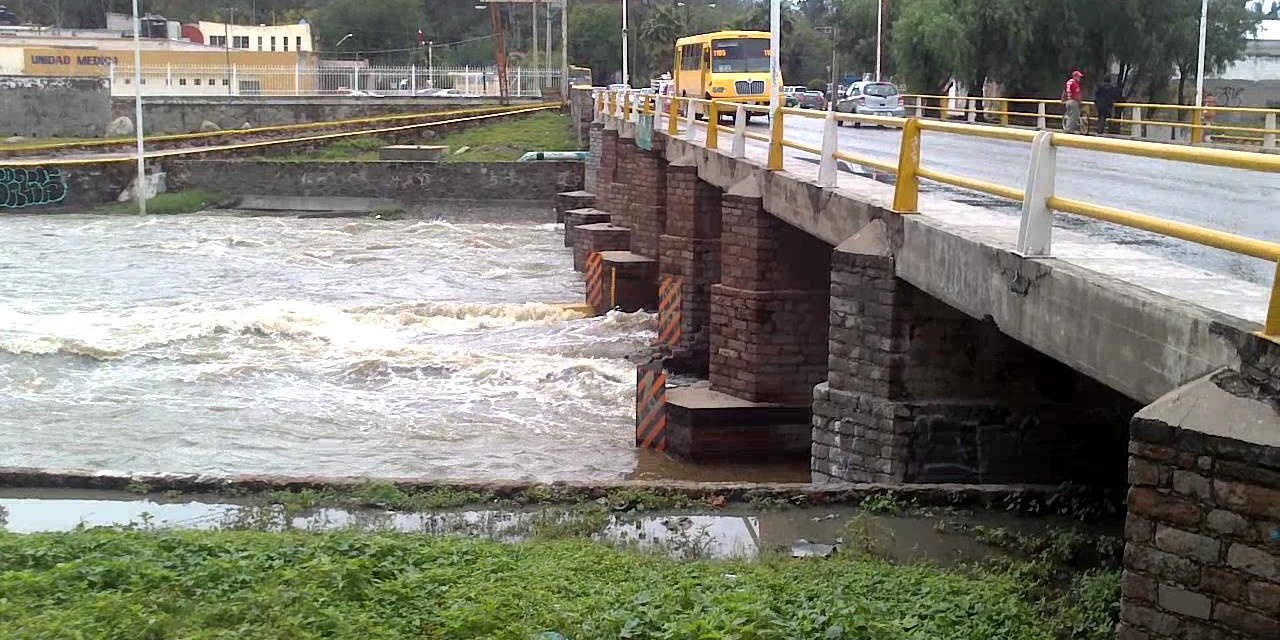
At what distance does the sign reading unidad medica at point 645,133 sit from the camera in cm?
2238

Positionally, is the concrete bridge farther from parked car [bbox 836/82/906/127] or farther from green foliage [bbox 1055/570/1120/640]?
parked car [bbox 836/82/906/127]

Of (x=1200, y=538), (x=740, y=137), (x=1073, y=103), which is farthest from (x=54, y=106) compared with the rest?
(x=1200, y=538)

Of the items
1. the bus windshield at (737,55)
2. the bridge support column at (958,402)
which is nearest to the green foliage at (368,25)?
the bus windshield at (737,55)

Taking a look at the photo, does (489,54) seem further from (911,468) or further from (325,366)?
(911,468)

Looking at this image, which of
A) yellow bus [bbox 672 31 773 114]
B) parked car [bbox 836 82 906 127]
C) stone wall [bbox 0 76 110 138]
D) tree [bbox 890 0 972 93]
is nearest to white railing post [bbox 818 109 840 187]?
yellow bus [bbox 672 31 773 114]

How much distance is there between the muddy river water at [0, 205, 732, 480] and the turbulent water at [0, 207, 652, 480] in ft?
0.14

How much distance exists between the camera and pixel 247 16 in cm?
10806

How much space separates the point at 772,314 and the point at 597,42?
7909cm

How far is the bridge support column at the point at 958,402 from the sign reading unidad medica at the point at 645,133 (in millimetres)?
12871

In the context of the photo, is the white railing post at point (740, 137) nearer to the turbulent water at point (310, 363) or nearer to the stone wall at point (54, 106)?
the turbulent water at point (310, 363)

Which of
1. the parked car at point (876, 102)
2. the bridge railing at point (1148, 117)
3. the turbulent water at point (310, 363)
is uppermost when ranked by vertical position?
the parked car at point (876, 102)

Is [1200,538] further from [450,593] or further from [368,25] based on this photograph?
[368,25]

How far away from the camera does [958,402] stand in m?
9.59

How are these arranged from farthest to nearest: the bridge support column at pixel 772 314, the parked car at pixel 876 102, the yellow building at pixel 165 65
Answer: the yellow building at pixel 165 65, the parked car at pixel 876 102, the bridge support column at pixel 772 314
